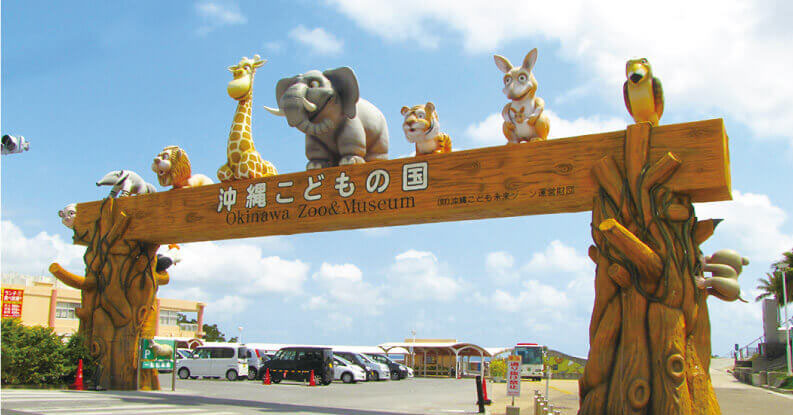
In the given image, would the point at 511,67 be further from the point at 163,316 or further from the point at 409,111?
the point at 163,316

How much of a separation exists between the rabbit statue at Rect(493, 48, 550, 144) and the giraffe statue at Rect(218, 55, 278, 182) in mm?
4752

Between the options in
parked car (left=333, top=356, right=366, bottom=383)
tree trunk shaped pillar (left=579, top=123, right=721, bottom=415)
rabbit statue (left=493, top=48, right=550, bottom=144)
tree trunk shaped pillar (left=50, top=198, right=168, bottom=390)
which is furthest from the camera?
parked car (left=333, top=356, right=366, bottom=383)

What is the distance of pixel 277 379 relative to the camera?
69.4 ft

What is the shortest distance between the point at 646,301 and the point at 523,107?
3325 mm

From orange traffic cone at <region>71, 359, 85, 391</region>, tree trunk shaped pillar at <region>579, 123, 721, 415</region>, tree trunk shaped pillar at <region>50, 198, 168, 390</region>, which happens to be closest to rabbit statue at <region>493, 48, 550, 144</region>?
tree trunk shaped pillar at <region>579, 123, 721, 415</region>

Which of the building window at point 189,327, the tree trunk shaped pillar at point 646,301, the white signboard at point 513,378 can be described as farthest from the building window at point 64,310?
the tree trunk shaped pillar at point 646,301

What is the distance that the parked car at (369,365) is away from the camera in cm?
2464

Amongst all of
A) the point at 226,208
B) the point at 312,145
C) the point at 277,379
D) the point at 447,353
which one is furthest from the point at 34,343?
the point at 447,353

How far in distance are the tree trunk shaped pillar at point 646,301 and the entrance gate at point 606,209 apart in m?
0.01

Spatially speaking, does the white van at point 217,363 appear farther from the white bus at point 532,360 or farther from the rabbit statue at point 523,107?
the rabbit statue at point 523,107

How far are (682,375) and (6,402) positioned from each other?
8.89 metres

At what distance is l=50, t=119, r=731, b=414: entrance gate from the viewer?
7.47 meters

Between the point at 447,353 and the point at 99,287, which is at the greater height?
the point at 99,287

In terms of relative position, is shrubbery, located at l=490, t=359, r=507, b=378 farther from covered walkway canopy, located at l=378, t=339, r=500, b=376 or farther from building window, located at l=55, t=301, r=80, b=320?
building window, located at l=55, t=301, r=80, b=320
